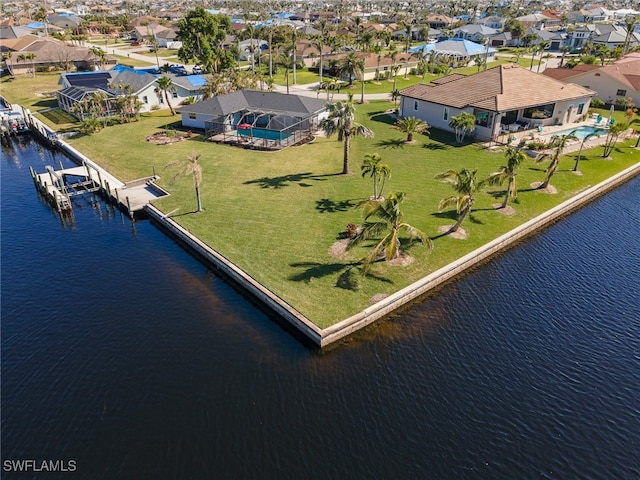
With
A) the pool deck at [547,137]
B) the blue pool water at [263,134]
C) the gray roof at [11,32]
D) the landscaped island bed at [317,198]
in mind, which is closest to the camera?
the landscaped island bed at [317,198]

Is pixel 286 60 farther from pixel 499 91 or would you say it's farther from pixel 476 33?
pixel 476 33

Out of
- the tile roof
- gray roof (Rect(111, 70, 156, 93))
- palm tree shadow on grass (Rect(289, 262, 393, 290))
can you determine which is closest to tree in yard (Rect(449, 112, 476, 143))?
the tile roof

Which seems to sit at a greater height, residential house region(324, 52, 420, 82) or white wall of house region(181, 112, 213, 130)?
residential house region(324, 52, 420, 82)

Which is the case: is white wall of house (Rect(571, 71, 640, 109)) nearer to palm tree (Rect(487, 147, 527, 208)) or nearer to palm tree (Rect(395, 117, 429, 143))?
palm tree (Rect(395, 117, 429, 143))

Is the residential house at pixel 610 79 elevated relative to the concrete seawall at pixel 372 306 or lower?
elevated

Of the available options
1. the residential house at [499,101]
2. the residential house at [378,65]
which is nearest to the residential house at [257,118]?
the residential house at [499,101]

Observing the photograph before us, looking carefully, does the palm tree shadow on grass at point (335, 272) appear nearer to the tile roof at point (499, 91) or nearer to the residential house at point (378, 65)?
the tile roof at point (499, 91)

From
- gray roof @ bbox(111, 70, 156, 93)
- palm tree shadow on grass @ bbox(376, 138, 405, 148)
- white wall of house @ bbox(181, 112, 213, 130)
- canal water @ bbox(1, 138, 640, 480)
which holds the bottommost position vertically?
canal water @ bbox(1, 138, 640, 480)
